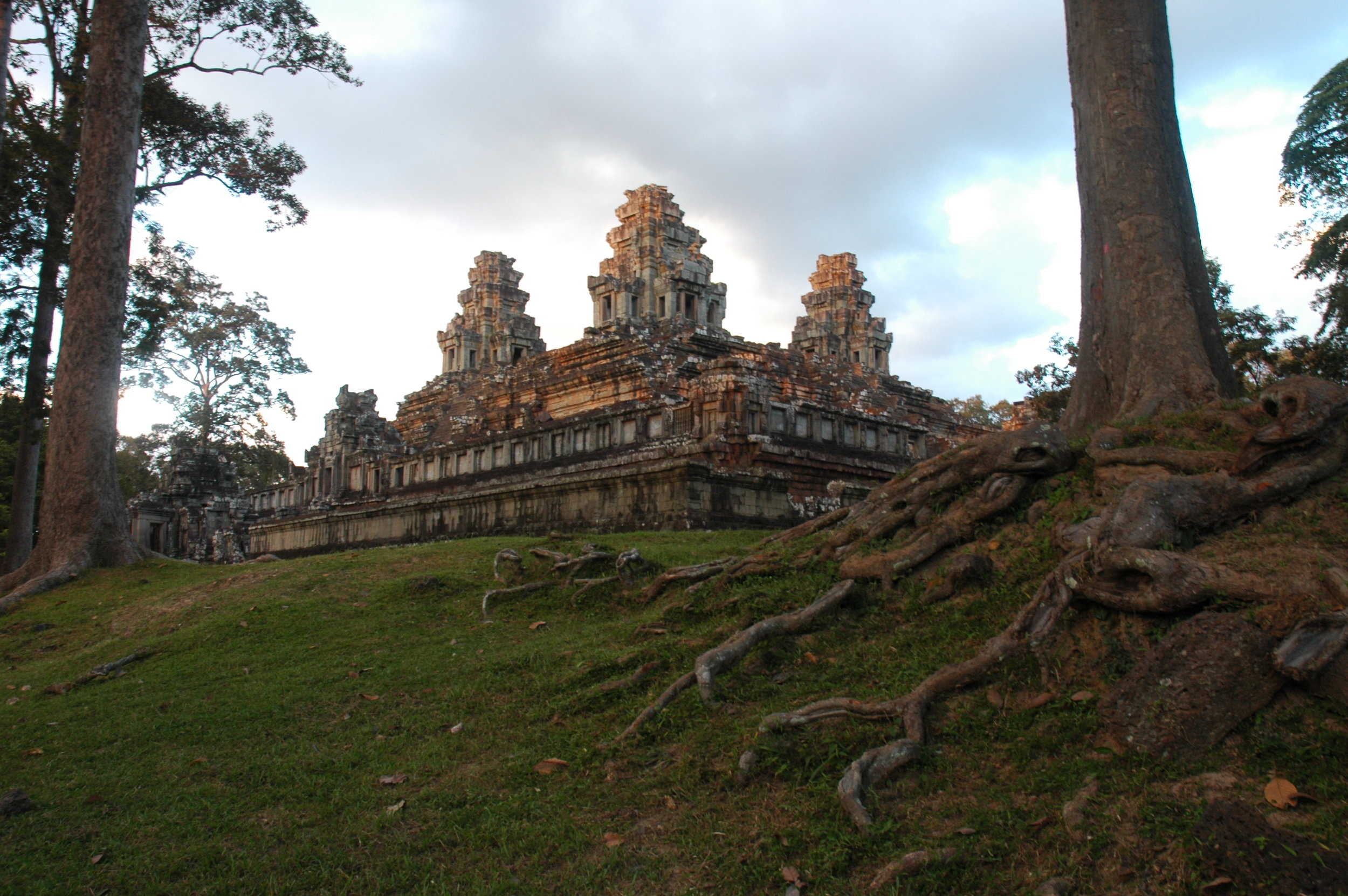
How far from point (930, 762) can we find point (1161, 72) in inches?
241

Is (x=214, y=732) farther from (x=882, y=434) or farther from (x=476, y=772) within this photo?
(x=882, y=434)

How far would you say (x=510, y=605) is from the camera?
948 cm

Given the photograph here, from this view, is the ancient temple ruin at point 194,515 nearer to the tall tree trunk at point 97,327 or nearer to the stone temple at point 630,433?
the stone temple at point 630,433

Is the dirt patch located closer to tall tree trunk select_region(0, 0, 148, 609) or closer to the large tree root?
the large tree root

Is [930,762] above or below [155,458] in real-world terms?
below

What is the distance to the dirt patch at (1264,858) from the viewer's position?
3199 mm

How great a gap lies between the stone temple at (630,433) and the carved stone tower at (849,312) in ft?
14.6

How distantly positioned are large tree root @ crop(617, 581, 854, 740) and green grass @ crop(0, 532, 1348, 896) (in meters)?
0.08

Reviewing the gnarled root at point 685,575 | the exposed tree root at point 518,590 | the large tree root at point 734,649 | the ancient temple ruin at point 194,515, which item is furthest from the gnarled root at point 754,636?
the ancient temple ruin at point 194,515

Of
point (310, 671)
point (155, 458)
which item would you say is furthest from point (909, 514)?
point (155, 458)

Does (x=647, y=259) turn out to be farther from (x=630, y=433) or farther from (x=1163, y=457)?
(x=1163, y=457)

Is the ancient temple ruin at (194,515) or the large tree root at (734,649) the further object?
the ancient temple ruin at (194,515)

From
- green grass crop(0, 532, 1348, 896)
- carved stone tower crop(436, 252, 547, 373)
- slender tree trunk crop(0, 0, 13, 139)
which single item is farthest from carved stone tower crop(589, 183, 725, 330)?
green grass crop(0, 532, 1348, 896)

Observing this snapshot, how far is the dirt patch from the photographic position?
3199 millimetres
